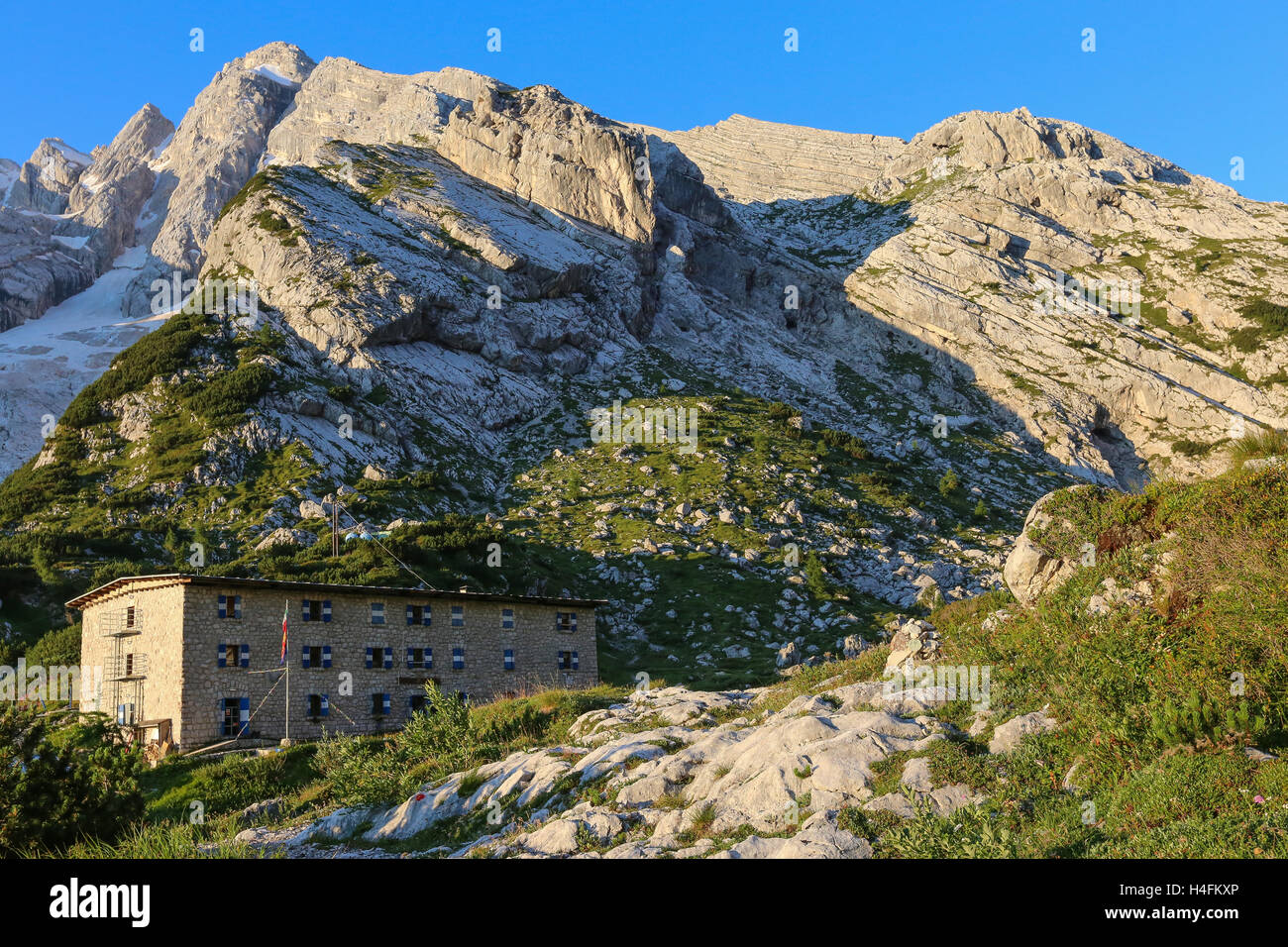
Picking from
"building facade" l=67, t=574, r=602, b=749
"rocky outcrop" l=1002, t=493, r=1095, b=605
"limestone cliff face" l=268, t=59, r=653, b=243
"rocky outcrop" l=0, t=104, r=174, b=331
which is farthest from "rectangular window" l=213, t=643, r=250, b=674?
"rocky outcrop" l=0, t=104, r=174, b=331

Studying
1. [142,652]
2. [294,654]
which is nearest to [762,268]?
[294,654]

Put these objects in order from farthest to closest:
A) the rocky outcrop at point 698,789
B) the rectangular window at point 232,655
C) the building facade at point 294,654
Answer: the rectangular window at point 232,655
the building facade at point 294,654
the rocky outcrop at point 698,789

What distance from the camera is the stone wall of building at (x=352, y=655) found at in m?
37.4

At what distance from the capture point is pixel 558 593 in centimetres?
5741

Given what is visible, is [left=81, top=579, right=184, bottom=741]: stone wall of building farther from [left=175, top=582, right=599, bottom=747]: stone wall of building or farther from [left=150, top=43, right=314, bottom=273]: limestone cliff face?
[left=150, top=43, right=314, bottom=273]: limestone cliff face

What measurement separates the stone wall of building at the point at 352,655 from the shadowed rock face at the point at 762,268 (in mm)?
39619

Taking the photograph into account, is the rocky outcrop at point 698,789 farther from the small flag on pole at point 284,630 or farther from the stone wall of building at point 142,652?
the stone wall of building at point 142,652

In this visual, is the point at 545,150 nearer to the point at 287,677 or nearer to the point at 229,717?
the point at 287,677

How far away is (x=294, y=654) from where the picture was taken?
131ft

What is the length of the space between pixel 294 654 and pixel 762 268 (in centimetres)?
10028

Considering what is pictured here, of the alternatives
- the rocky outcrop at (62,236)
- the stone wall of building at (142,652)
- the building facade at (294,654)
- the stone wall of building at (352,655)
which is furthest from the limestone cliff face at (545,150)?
the stone wall of building at (142,652)

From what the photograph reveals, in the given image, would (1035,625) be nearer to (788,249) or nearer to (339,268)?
(339,268)
